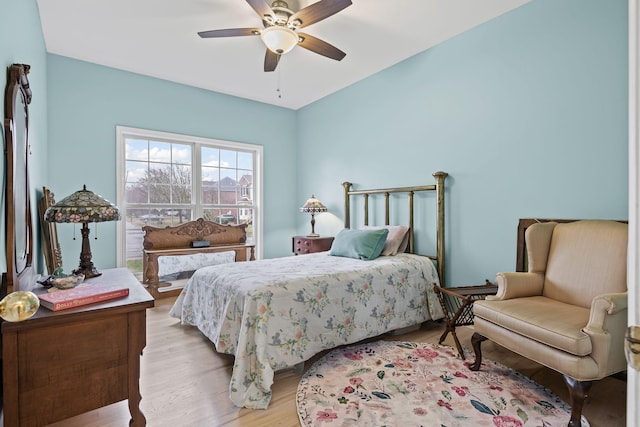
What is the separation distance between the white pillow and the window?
234 cm

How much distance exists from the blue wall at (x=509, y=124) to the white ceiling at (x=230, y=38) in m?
0.29

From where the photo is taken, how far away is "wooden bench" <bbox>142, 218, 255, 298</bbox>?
12.2 ft

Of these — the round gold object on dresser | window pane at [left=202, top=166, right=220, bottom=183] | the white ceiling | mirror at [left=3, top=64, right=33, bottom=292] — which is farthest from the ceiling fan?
window pane at [left=202, top=166, right=220, bottom=183]

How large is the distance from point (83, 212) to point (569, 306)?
287 cm

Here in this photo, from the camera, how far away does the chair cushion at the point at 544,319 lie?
156cm

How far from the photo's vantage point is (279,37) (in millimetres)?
2367

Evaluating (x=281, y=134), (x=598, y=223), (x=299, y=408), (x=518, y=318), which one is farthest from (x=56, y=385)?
(x=281, y=134)

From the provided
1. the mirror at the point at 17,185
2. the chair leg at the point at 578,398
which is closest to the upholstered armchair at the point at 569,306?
the chair leg at the point at 578,398

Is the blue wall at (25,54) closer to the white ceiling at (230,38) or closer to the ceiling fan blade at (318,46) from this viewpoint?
the white ceiling at (230,38)

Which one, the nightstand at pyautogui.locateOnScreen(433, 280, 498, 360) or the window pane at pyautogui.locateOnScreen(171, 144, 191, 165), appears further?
the window pane at pyautogui.locateOnScreen(171, 144, 191, 165)

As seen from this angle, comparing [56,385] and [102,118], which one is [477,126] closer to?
[56,385]

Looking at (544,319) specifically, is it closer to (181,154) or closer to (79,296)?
(79,296)

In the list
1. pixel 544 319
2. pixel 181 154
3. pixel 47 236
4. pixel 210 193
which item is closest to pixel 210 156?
pixel 181 154

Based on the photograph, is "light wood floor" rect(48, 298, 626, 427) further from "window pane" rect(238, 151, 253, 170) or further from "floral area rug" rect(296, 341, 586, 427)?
"window pane" rect(238, 151, 253, 170)
